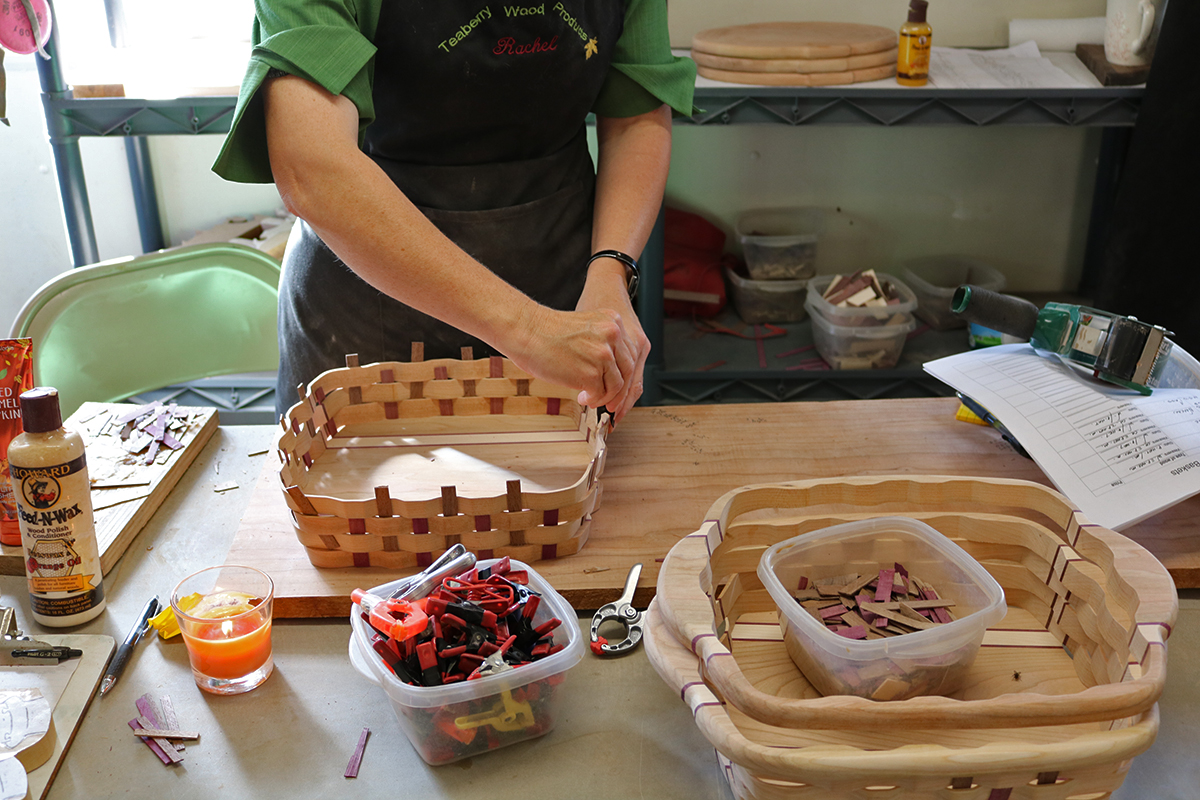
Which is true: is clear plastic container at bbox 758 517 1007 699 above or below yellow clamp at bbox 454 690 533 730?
above

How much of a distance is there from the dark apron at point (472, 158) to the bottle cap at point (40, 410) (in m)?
0.55

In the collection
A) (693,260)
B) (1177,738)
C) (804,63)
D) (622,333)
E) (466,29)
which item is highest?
(466,29)

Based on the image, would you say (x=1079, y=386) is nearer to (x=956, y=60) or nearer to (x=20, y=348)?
(x=20, y=348)

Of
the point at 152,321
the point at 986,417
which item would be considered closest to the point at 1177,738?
the point at 986,417

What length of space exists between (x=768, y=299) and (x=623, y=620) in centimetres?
192

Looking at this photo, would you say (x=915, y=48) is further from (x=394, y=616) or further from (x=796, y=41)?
(x=394, y=616)

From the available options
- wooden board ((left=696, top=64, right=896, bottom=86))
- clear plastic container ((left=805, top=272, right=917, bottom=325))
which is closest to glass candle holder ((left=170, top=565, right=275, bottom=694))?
wooden board ((left=696, top=64, right=896, bottom=86))

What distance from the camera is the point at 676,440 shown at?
Answer: 120 cm

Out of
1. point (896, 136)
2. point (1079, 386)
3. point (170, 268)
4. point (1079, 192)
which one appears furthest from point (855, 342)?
point (170, 268)

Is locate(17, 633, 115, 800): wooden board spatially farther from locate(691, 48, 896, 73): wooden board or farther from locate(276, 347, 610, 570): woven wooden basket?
locate(691, 48, 896, 73): wooden board

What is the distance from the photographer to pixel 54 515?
83 centimetres

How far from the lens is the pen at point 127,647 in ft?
2.68

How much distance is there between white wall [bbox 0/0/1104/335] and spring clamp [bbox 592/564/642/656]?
1976mm

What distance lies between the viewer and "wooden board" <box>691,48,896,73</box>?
2.11 m
